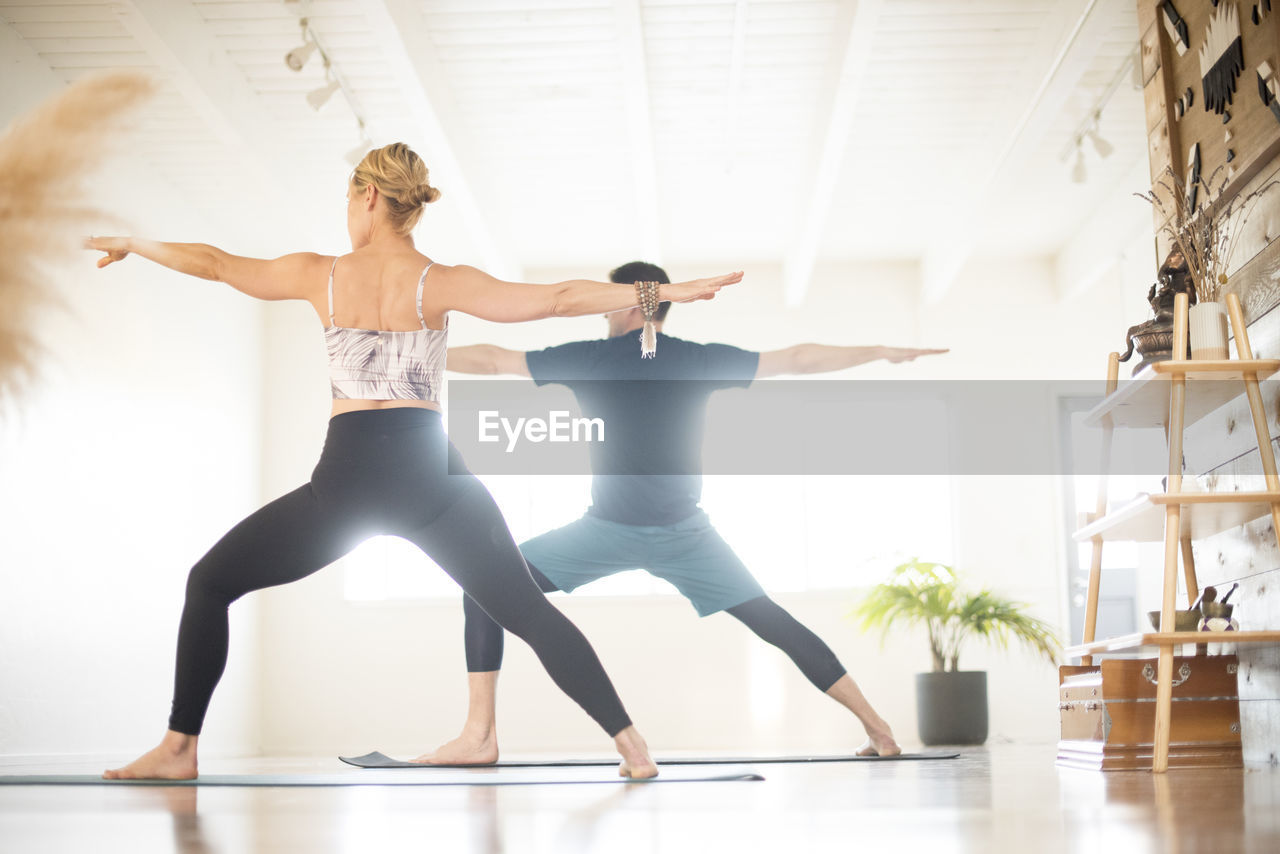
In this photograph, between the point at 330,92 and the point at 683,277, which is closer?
the point at 330,92

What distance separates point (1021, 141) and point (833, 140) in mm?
916

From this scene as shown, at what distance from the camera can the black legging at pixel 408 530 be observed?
8.04 ft

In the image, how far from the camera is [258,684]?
765 cm

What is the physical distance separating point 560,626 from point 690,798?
0.56 m

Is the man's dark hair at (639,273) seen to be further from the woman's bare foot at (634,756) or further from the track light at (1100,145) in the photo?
the track light at (1100,145)

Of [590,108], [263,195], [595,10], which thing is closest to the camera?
[595,10]

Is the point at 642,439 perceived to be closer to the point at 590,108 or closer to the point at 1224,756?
the point at 1224,756

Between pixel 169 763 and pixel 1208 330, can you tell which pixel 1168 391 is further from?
pixel 169 763

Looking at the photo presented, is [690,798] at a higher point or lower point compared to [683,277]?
lower

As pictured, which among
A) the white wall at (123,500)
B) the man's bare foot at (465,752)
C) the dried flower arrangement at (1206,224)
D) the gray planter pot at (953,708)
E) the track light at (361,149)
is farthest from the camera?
the gray planter pot at (953,708)

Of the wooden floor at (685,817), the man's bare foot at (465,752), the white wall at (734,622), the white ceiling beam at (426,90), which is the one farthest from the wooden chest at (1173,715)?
the white wall at (734,622)

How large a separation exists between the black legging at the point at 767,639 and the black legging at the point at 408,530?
0.78 metres

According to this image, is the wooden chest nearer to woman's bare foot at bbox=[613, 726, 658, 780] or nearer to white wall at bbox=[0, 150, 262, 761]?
woman's bare foot at bbox=[613, 726, 658, 780]

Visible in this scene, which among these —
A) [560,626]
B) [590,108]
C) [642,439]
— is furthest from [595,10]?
[560,626]
